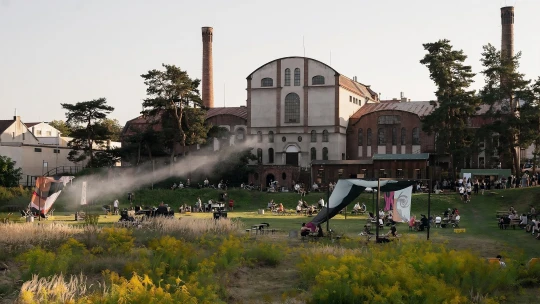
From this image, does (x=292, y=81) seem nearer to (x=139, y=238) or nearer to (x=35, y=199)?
(x=35, y=199)

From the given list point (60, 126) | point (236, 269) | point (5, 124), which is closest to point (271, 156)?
point (5, 124)

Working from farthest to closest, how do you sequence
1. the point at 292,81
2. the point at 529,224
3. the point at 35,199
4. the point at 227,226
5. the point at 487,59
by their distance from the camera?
the point at 292,81 → the point at 487,59 → the point at 35,199 → the point at 529,224 → the point at 227,226

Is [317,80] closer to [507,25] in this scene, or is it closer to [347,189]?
[507,25]

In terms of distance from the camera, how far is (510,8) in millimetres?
81125

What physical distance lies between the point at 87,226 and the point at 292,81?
2160 inches

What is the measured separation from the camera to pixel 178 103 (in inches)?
2857

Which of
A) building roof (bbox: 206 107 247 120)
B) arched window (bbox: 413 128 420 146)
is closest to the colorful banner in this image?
building roof (bbox: 206 107 247 120)

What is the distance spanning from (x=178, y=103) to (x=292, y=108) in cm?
1447

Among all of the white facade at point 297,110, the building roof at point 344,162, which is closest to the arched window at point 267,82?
the white facade at point 297,110

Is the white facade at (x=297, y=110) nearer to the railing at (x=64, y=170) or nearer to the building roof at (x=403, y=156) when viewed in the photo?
the building roof at (x=403, y=156)

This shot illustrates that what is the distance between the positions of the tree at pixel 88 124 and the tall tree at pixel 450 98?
1367 inches

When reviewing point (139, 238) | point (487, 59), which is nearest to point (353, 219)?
point (139, 238)

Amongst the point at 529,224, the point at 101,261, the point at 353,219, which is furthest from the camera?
the point at 353,219

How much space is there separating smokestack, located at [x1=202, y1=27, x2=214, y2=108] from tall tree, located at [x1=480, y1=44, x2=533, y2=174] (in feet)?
126
